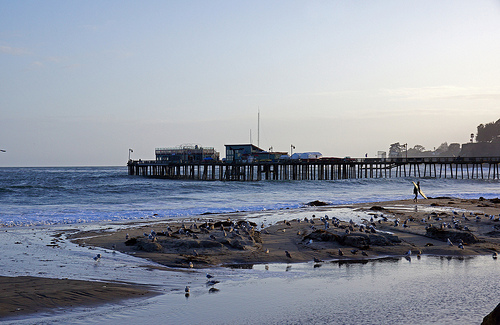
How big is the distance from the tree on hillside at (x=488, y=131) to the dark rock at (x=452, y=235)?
178m

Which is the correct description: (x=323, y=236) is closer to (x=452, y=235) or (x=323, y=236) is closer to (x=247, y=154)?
(x=452, y=235)

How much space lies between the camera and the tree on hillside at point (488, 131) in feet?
559

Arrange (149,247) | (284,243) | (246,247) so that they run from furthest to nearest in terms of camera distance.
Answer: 1. (284,243)
2. (246,247)
3. (149,247)

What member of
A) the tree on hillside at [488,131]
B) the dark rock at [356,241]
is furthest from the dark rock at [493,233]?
the tree on hillside at [488,131]

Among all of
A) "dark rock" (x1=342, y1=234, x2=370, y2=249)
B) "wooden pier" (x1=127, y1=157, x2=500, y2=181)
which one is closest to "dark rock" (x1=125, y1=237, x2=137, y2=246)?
"dark rock" (x1=342, y1=234, x2=370, y2=249)

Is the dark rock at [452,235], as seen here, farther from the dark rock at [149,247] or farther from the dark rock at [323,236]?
the dark rock at [149,247]

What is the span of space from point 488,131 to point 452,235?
18033cm

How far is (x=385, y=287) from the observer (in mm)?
8898

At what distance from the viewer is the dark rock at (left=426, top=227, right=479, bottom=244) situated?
1380 cm

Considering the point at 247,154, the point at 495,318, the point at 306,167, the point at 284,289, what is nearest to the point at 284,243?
the point at 284,289

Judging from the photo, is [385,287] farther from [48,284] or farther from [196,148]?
[196,148]

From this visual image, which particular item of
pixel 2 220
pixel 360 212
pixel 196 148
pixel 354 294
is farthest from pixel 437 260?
pixel 196 148

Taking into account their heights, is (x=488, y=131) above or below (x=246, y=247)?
above

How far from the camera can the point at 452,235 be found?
554 inches
